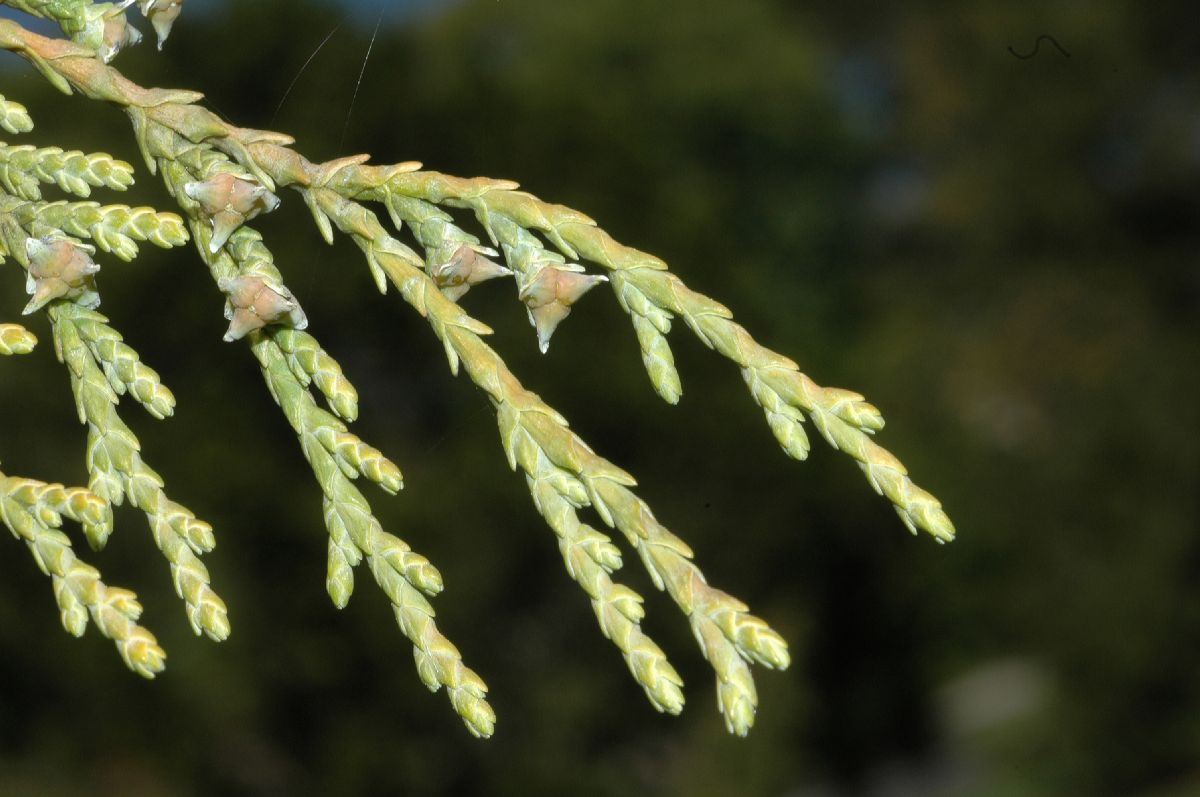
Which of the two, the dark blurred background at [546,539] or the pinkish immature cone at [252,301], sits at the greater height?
the pinkish immature cone at [252,301]

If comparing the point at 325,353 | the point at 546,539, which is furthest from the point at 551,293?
the point at 546,539

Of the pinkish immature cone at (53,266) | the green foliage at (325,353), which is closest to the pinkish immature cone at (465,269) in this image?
the green foliage at (325,353)

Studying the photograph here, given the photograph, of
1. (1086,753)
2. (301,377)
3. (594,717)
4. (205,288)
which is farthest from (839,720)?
(301,377)

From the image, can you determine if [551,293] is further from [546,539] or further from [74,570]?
[546,539]

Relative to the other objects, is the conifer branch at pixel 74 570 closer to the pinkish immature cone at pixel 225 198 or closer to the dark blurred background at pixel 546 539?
the pinkish immature cone at pixel 225 198

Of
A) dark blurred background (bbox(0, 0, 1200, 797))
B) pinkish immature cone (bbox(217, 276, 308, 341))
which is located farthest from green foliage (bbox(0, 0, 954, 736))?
dark blurred background (bbox(0, 0, 1200, 797))

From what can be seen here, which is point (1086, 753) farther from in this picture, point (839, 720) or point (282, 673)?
point (282, 673)

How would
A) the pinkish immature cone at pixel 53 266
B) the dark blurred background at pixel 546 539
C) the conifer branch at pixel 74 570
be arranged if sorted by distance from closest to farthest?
the conifer branch at pixel 74 570 → the pinkish immature cone at pixel 53 266 → the dark blurred background at pixel 546 539

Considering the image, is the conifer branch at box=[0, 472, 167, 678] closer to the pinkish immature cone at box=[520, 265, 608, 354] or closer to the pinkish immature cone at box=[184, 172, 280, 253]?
the pinkish immature cone at box=[184, 172, 280, 253]
